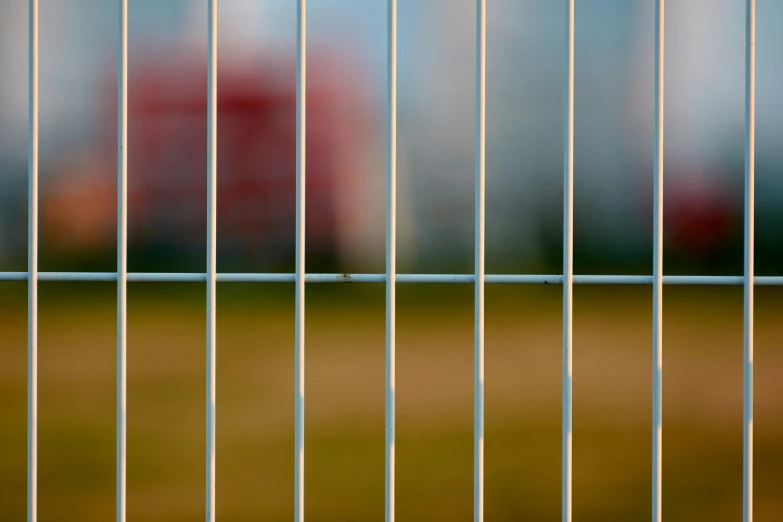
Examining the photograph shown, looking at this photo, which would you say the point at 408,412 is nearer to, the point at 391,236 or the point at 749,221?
the point at 391,236

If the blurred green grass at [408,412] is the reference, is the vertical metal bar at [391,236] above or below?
above

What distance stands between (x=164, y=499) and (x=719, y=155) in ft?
5.47

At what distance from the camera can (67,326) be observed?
2117mm

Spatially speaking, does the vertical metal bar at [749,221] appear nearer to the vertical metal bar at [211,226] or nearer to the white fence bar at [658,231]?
the white fence bar at [658,231]

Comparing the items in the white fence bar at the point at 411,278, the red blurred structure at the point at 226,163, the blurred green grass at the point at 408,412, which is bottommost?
the blurred green grass at the point at 408,412

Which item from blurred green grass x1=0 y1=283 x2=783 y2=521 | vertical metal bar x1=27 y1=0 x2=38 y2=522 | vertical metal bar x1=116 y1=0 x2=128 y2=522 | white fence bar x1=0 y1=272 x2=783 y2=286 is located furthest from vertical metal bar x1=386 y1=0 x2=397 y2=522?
blurred green grass x1=0 y1=283 x2=783 y2=521

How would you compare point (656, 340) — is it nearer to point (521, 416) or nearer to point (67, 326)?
point (521, 416)

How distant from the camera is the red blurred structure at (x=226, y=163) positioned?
65.1 inches

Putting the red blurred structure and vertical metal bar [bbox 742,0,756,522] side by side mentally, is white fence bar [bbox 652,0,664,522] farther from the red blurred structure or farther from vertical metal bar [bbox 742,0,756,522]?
the red blurred structure

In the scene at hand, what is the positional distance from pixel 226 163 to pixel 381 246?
0.62 m

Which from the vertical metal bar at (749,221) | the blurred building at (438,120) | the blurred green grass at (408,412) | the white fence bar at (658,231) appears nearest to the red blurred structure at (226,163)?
the blurred building at (438,120)

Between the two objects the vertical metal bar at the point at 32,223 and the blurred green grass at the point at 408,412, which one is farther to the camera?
the blurred green grass at the point at 408,412

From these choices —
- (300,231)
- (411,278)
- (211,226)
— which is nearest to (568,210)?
(411,278)

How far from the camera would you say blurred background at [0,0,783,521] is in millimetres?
1544
